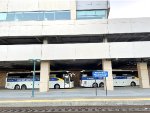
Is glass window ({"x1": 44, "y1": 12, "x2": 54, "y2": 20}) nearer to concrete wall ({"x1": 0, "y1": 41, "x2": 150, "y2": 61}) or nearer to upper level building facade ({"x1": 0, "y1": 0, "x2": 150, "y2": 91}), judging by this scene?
upper level building facade ({"x1": 0, "y1": 0, "x2": 150, "y2": 91})

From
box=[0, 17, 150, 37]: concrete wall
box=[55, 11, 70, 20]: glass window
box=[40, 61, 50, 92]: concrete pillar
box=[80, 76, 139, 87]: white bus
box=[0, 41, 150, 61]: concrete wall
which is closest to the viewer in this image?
box=[0, 41, 150, 61]: concrete wall

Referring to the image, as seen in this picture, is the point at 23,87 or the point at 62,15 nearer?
the point at 62,15

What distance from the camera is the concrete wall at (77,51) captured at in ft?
97.8

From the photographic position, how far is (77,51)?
30.0 m

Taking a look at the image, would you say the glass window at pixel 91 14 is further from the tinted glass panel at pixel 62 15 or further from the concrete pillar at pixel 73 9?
the tinted glass panel at pixel 62 15

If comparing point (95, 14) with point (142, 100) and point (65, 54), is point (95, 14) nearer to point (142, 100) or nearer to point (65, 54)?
point (65, 54)

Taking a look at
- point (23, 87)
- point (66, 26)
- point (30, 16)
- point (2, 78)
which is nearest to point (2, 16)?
point (30, 16)

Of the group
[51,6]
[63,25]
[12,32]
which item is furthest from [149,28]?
[12,32]

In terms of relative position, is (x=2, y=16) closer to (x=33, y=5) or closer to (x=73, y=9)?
(x=33, y=5)

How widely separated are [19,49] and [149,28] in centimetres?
1618

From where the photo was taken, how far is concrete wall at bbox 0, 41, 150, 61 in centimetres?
2981

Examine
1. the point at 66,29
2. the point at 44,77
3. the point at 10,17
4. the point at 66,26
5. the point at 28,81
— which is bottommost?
the point at 28,81

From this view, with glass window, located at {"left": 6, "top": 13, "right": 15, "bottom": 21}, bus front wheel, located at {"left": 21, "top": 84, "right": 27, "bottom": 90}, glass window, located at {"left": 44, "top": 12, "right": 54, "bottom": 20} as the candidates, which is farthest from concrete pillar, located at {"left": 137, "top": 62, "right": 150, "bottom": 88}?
glass window, located at {"left": 6, "top": 13, "right": 15, "bottom": 21}

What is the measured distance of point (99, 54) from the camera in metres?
29.9
